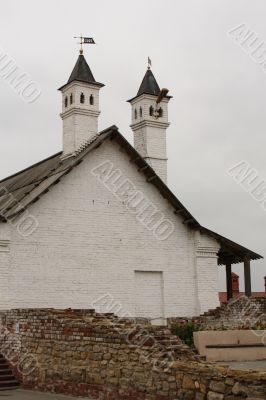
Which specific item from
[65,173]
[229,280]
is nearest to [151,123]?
[65,173]

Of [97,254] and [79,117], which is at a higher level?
[79,117]

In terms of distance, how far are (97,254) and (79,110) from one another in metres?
5.42

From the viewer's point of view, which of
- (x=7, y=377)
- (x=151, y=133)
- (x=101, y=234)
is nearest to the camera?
(x=7, y=377)

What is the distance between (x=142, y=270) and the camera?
2002 cm

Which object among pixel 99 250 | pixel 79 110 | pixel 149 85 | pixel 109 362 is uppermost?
pixel 149 85

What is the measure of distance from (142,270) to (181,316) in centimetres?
219

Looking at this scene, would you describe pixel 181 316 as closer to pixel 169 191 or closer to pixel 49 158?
pixel 169 191

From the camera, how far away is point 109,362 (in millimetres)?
11438

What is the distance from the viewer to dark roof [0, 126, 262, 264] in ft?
60.0

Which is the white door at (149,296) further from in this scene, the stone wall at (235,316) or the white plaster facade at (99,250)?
the stone wall at (235,316)

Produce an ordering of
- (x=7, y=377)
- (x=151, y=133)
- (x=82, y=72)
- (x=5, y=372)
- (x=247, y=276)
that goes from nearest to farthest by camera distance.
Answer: (x=7, y=377) < (x=5, y=372) < (x=247, y=276) < (x=82, y=72) < (x=151, y=133)

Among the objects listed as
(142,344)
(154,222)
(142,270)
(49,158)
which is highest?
(49,158)

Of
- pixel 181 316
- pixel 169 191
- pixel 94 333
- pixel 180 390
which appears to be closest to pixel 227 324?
pixel 181 316

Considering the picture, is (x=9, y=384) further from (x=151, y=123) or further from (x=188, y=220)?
(x=151, y=123)
